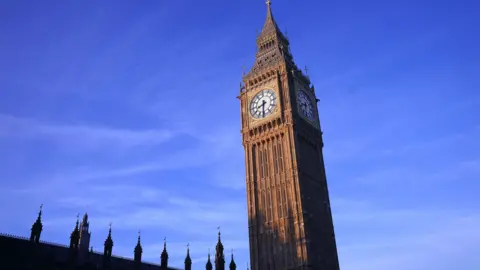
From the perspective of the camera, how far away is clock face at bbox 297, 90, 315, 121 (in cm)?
8562

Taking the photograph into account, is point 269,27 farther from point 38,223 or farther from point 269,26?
point 38,223

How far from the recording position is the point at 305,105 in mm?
87312

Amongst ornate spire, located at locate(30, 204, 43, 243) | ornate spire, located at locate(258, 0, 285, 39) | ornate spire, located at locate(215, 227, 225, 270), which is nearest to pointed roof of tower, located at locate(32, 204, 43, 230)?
ornate spire, located at locate(30, 204, 43, 243)

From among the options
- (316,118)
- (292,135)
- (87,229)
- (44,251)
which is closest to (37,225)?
(44,251)

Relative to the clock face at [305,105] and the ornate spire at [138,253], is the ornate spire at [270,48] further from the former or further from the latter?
the ornate spire at [138,253]

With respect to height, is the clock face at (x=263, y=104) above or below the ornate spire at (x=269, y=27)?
below

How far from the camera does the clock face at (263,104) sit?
84394mm

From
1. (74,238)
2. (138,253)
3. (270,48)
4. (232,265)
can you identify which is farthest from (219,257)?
(270,48)

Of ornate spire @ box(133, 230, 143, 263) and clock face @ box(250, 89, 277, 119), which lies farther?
clock face @ box(250, 89, 277, 119)

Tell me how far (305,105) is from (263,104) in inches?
308

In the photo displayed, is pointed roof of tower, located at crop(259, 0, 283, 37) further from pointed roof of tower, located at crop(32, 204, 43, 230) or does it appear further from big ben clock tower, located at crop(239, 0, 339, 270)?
pointed roof of tower, located at crop(32, 204, 43, 230)

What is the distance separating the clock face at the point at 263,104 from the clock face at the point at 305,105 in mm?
4862

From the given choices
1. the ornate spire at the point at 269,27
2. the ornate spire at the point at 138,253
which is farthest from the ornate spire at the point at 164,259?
the ornate spire at the point at 269,27

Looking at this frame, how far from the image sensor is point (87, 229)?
257 feet
